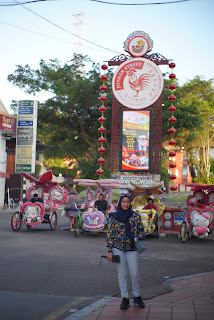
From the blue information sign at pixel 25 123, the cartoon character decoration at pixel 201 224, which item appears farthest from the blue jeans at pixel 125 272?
the blue information sign at pixel 25 123

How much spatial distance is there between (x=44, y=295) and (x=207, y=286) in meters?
3.02

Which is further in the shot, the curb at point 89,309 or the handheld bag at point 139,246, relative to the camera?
the handheld bag at point 139,246

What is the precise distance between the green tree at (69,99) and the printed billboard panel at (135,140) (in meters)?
13.7

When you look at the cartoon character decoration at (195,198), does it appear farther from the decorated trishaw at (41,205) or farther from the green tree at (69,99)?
the green tree at (69,99)

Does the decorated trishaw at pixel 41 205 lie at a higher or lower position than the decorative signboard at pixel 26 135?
lower

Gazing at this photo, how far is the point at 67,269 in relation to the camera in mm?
9320

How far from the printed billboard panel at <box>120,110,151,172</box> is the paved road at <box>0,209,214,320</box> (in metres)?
5.97

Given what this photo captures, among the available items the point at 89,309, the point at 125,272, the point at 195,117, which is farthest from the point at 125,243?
the point at 195,117

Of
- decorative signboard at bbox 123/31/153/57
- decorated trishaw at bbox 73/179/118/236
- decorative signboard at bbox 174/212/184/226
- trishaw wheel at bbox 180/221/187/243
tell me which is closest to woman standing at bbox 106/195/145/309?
trishaw wheel at bbox 180/221/187/243

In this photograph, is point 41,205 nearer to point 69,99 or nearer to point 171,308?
point 171,308

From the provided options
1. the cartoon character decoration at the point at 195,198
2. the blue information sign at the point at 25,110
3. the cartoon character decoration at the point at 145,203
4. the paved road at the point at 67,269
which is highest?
the blue information sign at the point at 25,110

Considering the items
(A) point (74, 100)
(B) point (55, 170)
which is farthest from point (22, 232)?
(B) point (55, 170)

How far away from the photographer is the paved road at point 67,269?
21.4 ft

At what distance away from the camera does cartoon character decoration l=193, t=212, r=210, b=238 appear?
14.5 metres
